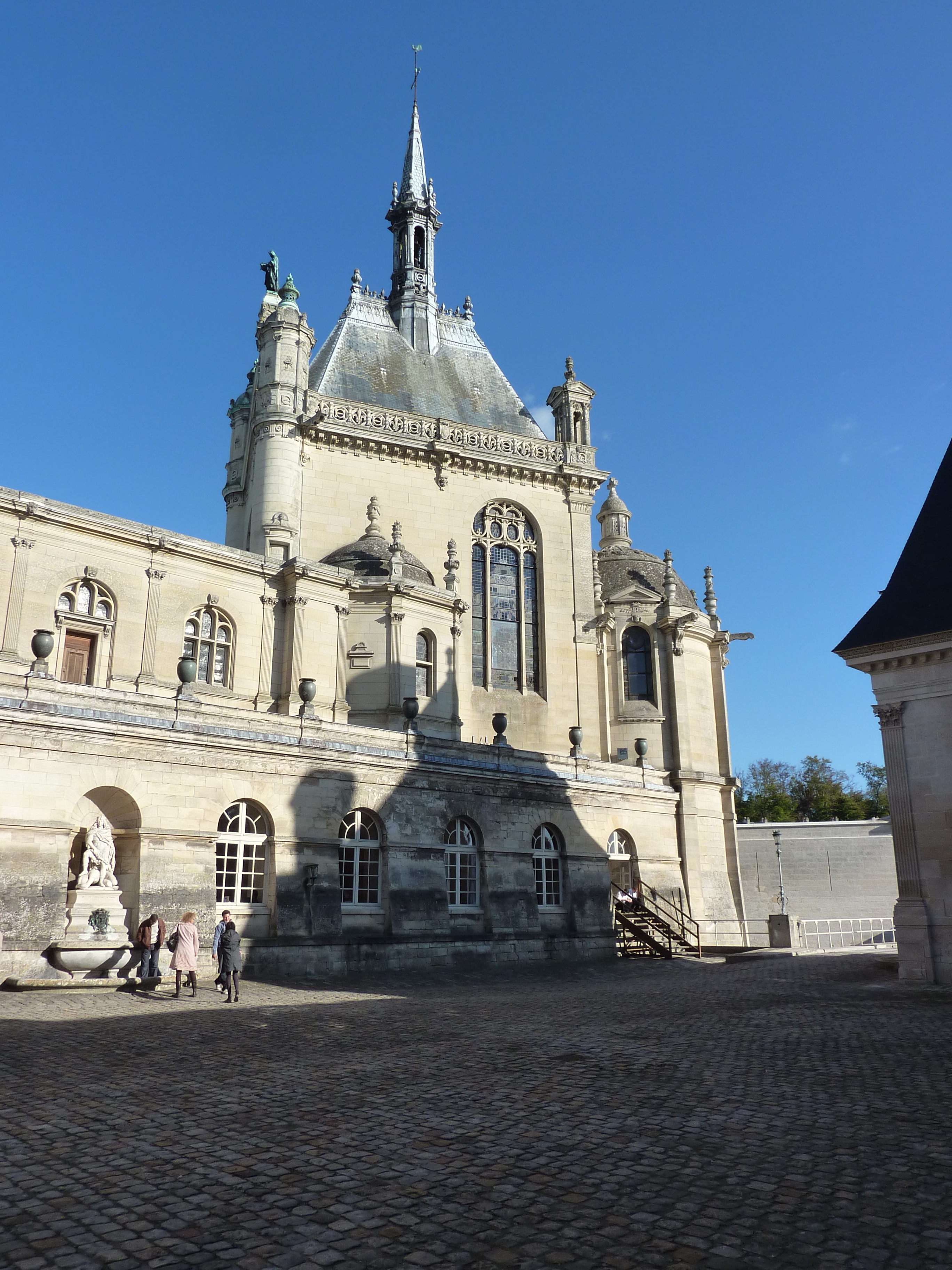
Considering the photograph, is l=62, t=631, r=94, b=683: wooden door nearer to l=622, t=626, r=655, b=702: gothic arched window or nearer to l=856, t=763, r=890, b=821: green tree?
l=622, t=626, r=655, b=702: gothic arched window

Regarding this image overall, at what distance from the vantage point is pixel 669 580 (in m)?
40.5

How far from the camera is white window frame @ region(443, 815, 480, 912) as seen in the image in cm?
2528

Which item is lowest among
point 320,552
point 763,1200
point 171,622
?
point 763,1200

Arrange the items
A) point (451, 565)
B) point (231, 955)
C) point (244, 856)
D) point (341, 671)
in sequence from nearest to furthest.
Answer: point (231, 955), point (244, 856), point (341, 671), point (451, 565)

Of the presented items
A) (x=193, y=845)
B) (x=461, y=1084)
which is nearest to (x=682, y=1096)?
(x=461, y=1084)

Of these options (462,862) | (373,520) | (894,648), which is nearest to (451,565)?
(373,520)

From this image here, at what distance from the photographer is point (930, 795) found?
21.1 m

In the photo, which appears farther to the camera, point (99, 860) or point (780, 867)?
point (780, 867)

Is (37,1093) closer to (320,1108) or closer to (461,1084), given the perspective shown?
(320,1108)

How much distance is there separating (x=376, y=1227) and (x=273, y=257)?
41038 millimetres

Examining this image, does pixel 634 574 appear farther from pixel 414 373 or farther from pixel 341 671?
pixel 341 671

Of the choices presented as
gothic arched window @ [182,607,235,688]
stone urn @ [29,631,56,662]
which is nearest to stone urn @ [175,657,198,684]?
stone urn @ [29,631,56,662]

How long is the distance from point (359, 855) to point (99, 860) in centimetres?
669

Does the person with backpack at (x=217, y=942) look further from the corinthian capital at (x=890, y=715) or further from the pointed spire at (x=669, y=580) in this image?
the pointed spire at (x=669, y=580)
